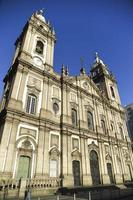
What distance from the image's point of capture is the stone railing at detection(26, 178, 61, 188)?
11336 millimetres

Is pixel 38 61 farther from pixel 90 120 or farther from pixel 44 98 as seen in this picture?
pixel 90 120

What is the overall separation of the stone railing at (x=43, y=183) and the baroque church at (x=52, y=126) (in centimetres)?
38

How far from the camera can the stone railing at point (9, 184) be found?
10274mm

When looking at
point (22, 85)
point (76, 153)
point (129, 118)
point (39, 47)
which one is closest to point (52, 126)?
point (76, 153)

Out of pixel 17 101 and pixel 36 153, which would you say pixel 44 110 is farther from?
pixel 36 153

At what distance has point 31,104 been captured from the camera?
15969mm

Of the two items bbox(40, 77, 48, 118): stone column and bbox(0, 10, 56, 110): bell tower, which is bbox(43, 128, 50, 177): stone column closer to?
bbox(40, 77, 48, 118): stone column

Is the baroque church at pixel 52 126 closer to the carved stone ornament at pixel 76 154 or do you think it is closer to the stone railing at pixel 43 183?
the carved stone ornament at pixel 76 154

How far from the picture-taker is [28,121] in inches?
571

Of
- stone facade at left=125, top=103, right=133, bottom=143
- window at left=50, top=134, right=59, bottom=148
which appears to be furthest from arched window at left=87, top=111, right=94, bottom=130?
stone facade at left=125, top=103, right=133, bottom=143

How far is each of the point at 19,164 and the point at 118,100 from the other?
2375cm

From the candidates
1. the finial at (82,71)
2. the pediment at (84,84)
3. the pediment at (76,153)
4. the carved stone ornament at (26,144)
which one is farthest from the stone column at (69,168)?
the finial at (82,71)

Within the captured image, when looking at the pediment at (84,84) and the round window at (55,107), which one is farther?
the pediment at (84,84)

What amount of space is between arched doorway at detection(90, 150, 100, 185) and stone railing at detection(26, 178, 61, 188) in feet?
17.6
